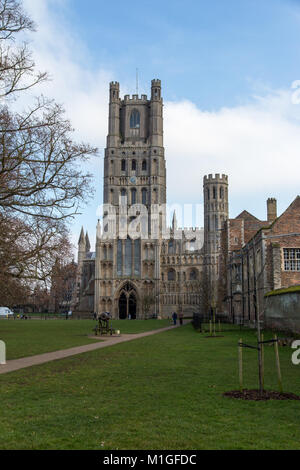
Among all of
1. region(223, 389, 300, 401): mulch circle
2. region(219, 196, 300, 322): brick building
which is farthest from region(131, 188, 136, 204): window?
region(223, 389, 300, 401): mulch circle

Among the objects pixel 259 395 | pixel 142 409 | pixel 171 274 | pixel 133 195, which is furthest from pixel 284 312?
pixel 171 274

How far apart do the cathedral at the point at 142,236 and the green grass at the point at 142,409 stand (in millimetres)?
64917

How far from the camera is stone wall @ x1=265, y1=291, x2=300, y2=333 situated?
2206cm

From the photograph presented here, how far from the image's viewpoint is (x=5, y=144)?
16.8 m

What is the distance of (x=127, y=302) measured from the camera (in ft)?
264

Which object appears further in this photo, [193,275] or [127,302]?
[193,275]

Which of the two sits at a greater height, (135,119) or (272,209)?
(135,119)

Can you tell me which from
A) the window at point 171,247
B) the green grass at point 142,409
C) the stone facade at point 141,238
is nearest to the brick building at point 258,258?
the green grass at point 142,409

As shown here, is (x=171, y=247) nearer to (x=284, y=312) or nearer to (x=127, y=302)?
(x=127, y=302)

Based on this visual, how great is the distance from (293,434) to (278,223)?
24.6 metres

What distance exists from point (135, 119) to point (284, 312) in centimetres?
7297

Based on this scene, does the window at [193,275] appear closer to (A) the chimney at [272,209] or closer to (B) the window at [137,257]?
(B) the window at [137,257]

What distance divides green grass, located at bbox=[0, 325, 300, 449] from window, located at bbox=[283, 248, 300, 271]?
54.3 ft

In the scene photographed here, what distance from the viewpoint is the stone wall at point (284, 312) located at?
72.4 feet
